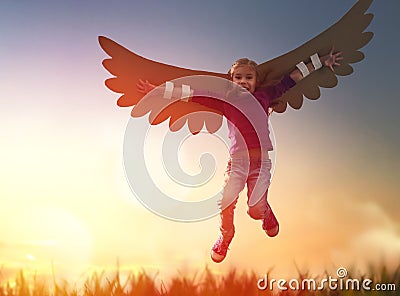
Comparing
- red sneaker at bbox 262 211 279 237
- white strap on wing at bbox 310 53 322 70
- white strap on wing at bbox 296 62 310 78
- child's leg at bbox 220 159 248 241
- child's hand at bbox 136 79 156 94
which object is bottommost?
red sneaker at bbox 262 211 279 237

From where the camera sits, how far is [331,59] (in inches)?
95.5

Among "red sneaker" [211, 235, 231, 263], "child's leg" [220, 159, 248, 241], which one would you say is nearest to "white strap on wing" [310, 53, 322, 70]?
"child's leg" [220, 159, 248, 241]

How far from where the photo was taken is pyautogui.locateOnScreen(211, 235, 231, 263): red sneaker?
241 cm

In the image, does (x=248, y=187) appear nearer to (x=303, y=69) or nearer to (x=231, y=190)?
(x=231, y=190)

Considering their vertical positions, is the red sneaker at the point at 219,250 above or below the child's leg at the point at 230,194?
below

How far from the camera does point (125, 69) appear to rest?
243cm

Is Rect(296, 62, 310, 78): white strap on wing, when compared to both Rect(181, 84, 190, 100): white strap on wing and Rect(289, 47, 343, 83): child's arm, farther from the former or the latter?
Rect(181, 84, 190, 100): white strap on wing

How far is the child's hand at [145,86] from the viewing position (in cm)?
241

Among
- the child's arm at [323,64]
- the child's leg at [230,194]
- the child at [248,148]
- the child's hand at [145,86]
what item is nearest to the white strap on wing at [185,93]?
the child at [248,148]

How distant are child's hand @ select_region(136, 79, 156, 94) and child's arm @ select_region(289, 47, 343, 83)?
584 millimetres

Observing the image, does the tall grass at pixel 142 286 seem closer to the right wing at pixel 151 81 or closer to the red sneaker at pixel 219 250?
the red sneaker at pixel 219 250

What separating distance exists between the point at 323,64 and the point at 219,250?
884mm

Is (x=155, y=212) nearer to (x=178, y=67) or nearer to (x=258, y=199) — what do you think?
(x=258, y=199)

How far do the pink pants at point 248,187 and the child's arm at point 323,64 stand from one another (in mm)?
376
